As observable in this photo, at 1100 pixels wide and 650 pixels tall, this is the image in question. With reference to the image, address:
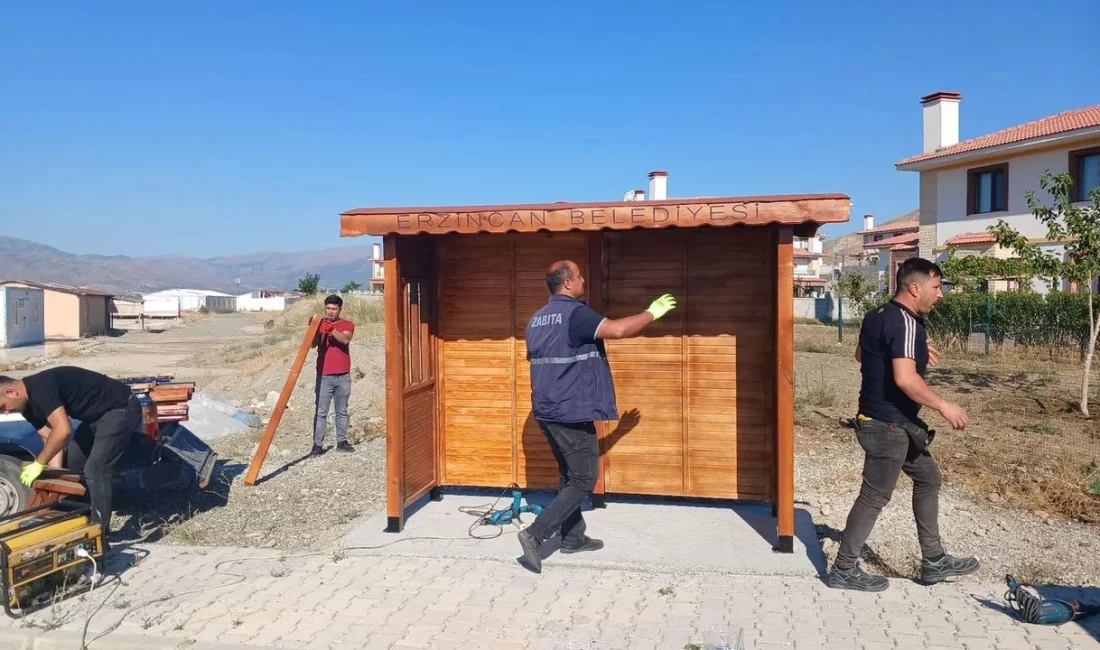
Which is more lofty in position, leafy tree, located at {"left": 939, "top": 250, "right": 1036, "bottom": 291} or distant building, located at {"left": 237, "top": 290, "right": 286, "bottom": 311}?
leafy tree, located at {"left": 939, "top": 250, "right": 1036, "bottom": 291}

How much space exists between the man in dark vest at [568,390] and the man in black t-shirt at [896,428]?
1333 millimetres

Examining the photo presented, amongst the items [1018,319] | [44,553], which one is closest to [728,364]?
[44,553]

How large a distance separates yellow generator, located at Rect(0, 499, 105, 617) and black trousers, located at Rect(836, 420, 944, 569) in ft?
16.0

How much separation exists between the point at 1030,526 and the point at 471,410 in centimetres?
465

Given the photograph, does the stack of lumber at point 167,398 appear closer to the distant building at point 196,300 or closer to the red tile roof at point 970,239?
the red tile roof at point 970,239

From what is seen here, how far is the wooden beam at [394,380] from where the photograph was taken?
6.61 metres

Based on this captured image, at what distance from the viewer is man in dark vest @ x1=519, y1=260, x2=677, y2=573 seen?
5812mm

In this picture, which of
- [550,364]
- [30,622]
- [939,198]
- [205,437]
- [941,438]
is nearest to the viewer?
[30,622]

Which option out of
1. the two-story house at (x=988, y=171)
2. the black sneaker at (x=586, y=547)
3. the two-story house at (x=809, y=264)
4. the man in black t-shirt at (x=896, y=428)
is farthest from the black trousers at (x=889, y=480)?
the two-story house at (x=809, y=264)

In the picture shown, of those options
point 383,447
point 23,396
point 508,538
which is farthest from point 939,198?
point 23,396

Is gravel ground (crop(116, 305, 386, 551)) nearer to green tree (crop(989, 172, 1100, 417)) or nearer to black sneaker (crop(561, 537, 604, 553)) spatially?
black sneaker (crop(561, 537, 604, 553))

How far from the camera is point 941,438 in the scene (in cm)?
1073

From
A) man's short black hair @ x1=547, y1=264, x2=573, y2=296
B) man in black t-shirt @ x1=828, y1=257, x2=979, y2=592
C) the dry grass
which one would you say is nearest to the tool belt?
man in black t-shirt @ x1=828, y1=257, x2=979, y2=592

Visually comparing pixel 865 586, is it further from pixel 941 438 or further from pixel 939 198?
pixel 939 198
